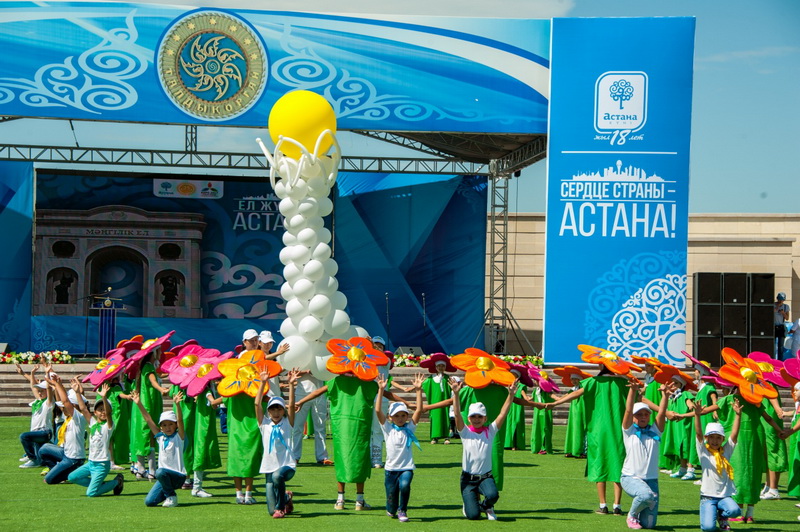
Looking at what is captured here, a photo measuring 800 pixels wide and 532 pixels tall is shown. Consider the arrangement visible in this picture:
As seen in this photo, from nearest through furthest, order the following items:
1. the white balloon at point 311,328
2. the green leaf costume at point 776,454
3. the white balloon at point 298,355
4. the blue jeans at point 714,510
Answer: the blue jeans at point 714,510
the green leaf costume at point 776,454
the white balloon at point 298,355
the white balloon at point 311,328

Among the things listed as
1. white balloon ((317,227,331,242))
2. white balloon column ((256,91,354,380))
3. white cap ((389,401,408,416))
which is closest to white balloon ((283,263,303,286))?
white balloon column ((256,91,354,380))

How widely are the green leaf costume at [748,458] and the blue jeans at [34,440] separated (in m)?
8.10

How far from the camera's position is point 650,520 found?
1020cm

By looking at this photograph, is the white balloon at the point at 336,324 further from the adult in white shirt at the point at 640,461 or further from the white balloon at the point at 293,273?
the adult in white shirt at the point at 640,461

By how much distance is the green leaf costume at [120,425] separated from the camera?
13562 millimetres

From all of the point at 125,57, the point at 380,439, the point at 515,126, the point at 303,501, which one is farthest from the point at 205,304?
the point at 303,501

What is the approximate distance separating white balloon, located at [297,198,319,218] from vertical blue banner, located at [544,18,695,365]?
28.1 ft

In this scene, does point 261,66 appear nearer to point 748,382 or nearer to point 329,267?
point 329,267

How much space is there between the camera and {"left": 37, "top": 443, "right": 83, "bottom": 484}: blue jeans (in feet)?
41.1

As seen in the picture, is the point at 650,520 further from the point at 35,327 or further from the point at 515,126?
the point at 35,327

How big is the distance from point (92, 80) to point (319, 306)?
9879 millimetres

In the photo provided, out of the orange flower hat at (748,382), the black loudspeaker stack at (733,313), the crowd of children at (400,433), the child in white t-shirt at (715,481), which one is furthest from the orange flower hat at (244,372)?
the black loudspeaker stack at (733,313)

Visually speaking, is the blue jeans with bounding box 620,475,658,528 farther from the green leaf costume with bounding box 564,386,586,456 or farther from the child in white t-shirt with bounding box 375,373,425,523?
the green leaf costume with bounding box 564,386,586,456

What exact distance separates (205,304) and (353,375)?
17706 millimetres
